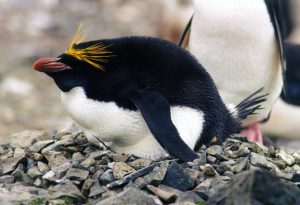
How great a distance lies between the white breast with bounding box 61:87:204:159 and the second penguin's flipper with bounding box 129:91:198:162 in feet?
0.22

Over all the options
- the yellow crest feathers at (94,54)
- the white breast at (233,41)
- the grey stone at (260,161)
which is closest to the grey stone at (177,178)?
the grey stone at (260,161)

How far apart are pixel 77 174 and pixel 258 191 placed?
0.83m

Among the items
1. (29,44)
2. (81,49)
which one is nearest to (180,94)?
(81,49)

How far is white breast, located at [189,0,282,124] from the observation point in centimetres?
445

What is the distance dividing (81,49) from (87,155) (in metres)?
0.45

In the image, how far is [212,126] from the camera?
337 cm

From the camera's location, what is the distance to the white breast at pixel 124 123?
10.3ft

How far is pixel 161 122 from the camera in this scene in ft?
10.1

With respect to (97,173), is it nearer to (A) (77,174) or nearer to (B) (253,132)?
(A) (77,174)

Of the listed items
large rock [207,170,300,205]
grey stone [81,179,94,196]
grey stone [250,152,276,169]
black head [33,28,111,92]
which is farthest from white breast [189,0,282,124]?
large rock [207,170,300,205]

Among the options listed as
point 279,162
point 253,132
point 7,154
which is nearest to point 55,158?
point 7,154

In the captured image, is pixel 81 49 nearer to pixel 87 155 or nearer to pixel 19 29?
pixel 87 155

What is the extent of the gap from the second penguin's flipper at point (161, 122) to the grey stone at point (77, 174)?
1.03 feet

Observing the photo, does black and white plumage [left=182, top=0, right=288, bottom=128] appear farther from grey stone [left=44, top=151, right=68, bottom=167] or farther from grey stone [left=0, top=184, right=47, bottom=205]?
grey stone [left=0, top=184, right=47, bottom=205]
